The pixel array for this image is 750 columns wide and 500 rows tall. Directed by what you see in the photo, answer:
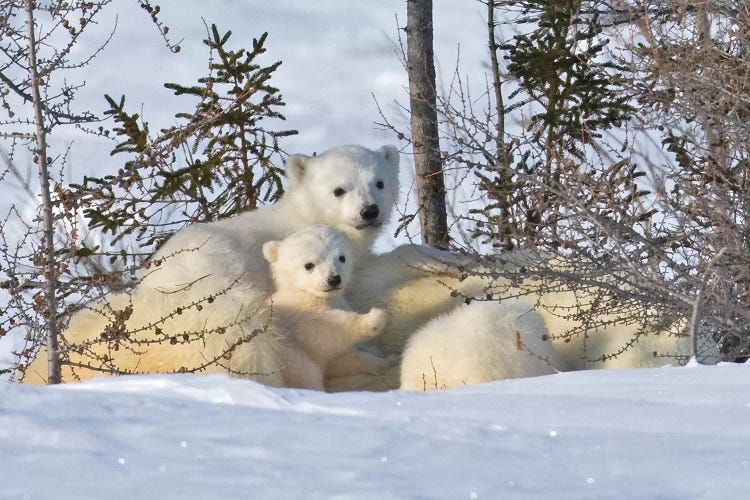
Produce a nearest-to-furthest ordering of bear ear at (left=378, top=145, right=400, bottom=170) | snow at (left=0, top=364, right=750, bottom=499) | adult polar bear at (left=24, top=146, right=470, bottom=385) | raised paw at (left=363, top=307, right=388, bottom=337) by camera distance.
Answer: snow at (left=0, top=364, right=750, bottom=499) → adult polar bear at (left=24, top=146, right=470, bottom=385) → raised paw at (left=363, top=307, right=388, bottom=337) → bear ear at (left=378, top=145, right=400, bottom=170)

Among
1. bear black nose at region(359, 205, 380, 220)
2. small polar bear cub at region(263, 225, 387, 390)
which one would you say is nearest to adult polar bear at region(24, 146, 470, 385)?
bear black nose at region(359, 205, 380, 220)

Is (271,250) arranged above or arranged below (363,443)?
above

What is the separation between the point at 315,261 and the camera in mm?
6387

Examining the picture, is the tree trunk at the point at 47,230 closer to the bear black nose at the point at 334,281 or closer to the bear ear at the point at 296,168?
the bear black nose at the point at 334,281

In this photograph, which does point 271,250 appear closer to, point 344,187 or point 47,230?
point 344,187

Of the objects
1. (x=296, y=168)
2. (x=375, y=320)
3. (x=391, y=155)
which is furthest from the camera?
(x=391, y=155)

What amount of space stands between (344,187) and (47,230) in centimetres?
181

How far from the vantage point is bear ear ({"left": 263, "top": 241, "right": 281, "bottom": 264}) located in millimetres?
6559

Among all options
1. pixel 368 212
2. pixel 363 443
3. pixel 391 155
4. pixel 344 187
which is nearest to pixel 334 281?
pixel 368 212

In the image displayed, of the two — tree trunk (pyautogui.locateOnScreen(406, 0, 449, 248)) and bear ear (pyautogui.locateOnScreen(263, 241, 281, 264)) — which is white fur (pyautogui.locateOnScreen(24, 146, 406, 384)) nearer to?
bear ear (pyautogui.locateOnScreen(263, 241, 281, 264))

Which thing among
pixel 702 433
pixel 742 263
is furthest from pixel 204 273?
pixel 702 433

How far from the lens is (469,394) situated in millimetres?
3766

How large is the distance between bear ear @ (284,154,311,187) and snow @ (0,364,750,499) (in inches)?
148

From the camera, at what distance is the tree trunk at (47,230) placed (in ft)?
20.5
